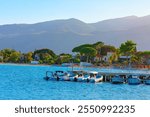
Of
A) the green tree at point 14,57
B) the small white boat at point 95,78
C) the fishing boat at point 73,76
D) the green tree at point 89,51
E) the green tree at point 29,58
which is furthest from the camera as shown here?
the green tree at point 29,58

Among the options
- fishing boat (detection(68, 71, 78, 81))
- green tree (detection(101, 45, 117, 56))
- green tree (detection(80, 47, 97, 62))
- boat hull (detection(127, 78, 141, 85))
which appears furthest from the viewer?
green tree (detection(101, 45, 117, 56))

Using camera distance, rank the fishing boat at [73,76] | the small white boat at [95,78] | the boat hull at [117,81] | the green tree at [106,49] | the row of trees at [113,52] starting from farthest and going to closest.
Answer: the green tree at [106,49] → the row of trees at [113,52] → the fishing boat at [73,76] → the small white boat at [95,78] → the boat hull at [117,81]

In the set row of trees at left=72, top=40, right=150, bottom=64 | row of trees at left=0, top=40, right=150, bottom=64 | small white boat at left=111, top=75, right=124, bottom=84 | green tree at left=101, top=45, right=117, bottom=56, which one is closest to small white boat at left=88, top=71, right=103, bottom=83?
small white boat at left=111, top=75, right=124, bottom=84

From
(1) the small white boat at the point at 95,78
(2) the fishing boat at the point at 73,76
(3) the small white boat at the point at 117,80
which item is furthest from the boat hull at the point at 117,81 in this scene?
(2) the fishing boat at the point at 73,76

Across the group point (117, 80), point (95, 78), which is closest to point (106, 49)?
point (95, 78)

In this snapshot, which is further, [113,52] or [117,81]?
[113,52]

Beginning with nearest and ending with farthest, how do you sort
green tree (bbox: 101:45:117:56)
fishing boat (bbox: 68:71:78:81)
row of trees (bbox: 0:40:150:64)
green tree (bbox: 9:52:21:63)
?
fishing boat (bbox: 68:71:78:81) → row of trees (bbox: 0:40:150:64) → green tree (bbox: 101:45:117:56) → green tree (bbox: 9:52:21:63)

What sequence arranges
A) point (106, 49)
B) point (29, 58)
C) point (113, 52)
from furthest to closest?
point (29, 58), point (106, 49), point (113, 52)

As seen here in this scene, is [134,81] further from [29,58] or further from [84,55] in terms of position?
[29,58]

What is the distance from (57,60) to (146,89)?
408 ft

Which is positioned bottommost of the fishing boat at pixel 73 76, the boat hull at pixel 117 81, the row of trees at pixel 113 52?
the boat hull at pixel 117 81

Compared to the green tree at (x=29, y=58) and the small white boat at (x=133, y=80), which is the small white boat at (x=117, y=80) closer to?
the small white boat at (x=133, y=80)

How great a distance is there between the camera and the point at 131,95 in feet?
169

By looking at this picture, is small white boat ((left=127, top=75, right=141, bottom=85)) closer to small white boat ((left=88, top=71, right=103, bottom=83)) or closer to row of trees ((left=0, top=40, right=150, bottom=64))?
small white boat ((left=88, top=71, right=103, bottom=83))
